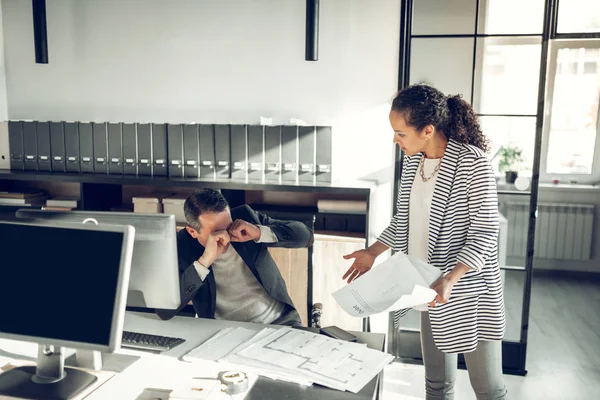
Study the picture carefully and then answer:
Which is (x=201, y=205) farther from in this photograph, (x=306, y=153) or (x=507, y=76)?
(x=507, y=76)

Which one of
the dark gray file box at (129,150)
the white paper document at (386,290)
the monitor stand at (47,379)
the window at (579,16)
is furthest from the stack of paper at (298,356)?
the window at (579,16)

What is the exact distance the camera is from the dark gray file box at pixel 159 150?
123 inches

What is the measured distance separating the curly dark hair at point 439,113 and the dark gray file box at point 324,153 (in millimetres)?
1082

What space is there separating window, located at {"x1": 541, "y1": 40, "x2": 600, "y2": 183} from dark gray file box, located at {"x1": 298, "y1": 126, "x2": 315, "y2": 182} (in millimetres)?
2696

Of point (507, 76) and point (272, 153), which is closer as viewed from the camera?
point (272, 153)

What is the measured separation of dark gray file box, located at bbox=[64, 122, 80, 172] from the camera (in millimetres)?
3258

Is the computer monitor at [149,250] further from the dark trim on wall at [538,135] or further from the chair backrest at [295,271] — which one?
the dark trim on wall at [538,135]

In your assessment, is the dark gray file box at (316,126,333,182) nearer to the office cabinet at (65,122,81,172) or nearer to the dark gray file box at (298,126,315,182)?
the dark gray file box at (298,126,315,182)

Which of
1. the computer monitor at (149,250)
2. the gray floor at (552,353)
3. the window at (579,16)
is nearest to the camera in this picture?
the computer monitor at (149,250)

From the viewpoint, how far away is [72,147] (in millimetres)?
3289

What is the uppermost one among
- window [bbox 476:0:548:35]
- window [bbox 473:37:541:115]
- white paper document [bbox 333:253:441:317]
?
window [bbox 476:0:548:35]

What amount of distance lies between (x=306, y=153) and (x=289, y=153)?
9 cm

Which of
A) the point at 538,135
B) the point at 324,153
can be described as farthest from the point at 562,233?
the point at 324,153

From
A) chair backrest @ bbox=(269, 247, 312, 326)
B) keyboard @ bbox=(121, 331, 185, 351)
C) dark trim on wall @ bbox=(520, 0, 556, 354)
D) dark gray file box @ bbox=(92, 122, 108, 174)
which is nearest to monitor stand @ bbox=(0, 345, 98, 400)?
keyboard @ bbox=(121, 331, 185, 351)
